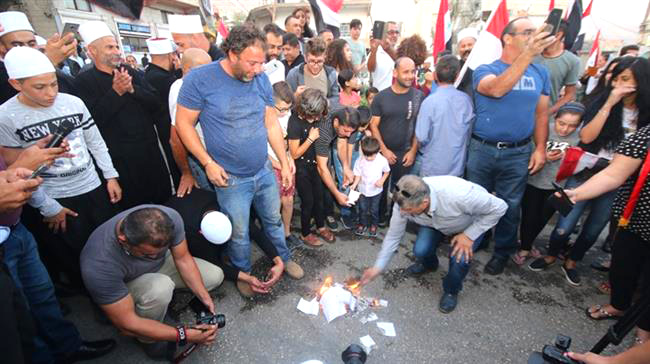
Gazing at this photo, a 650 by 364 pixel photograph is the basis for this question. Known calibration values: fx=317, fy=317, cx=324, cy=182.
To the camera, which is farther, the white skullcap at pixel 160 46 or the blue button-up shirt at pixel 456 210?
the white skullcap at pixel 160 46

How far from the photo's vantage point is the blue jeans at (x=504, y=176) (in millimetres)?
2994

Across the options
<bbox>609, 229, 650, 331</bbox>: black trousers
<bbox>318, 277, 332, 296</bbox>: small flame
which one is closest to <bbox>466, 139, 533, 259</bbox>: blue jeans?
<bbox>609, 229, 650, 331</bbox>: black trousers

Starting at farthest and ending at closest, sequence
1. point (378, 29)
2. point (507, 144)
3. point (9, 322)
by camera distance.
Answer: point (378, 29), point (507, 144), point (9, 322)

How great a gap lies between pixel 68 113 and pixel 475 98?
3.53m

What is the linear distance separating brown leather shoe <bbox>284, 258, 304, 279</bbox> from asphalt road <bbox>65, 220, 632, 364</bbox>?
69 millimetres

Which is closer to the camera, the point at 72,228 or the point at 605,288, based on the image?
the point at 72,228

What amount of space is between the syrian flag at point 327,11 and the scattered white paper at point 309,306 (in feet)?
16.4

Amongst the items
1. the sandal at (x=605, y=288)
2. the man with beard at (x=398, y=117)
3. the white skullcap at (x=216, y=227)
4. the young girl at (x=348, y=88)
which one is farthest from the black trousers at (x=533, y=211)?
the white skullcap at (x=216, y=227)

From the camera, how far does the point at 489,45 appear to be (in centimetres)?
327

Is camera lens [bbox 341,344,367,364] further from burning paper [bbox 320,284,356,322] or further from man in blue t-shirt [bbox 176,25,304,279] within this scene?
man in blue t-shirt [bbox 176,25,304,279]

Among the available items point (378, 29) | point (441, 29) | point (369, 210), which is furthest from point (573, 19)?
point (369, 210)

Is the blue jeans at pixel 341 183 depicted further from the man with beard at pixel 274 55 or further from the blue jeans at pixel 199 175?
the blue jeans at pixel 199 175

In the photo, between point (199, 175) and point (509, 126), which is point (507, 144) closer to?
point (509, 126)

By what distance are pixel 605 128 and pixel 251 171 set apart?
10.5 ft
